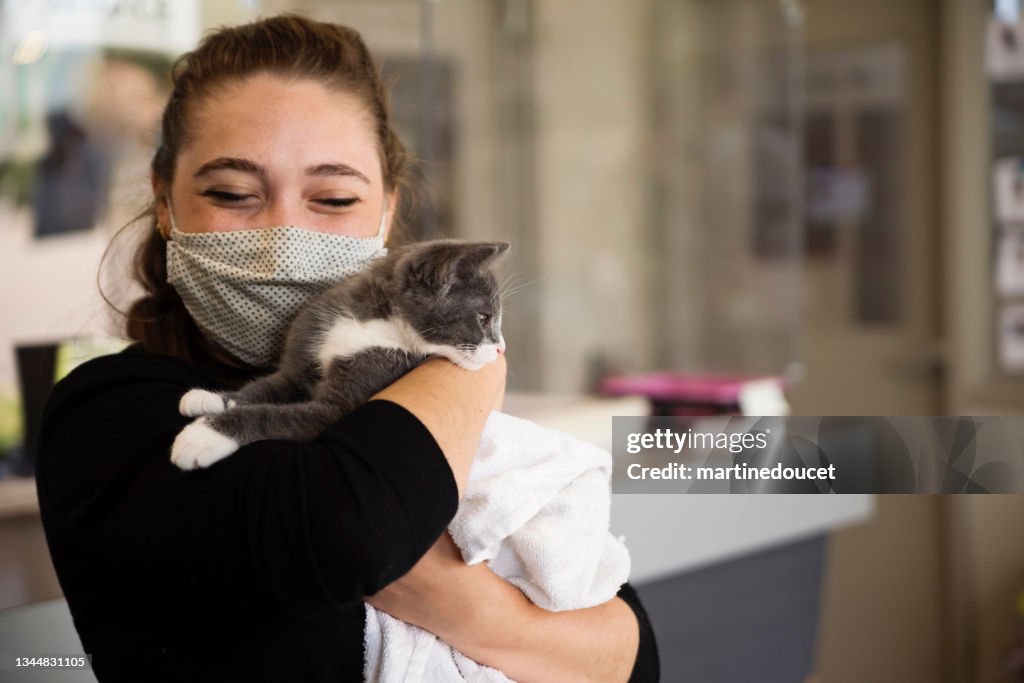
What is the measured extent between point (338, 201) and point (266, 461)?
39 cm

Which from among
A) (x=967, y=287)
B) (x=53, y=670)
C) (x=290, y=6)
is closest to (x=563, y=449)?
(x=53, y=670)

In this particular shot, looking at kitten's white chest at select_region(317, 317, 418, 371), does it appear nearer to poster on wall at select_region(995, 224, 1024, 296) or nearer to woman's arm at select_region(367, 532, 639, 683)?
woman's arm at select_region(367, 532, 639, 683)

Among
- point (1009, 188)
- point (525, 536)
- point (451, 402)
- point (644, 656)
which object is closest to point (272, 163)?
point (451, 402)

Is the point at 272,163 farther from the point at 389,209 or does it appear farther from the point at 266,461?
Answer: the point at 266,461

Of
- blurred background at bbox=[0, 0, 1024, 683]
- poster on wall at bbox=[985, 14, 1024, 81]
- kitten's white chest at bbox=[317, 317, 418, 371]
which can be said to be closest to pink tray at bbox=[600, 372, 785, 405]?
blurred background at bbox=[0, 0, 1024, 683]

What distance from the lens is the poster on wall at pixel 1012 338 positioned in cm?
380

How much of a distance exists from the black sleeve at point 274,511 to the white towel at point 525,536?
0.46 feet

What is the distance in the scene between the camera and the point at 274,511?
830 mm

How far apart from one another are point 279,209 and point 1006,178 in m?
3.45

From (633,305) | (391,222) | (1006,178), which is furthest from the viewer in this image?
(633,305)

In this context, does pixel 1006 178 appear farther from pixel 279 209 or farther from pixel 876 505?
pixel 279 209

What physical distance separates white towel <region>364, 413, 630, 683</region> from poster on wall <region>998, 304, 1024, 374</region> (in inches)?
124

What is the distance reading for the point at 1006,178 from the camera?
3.77m

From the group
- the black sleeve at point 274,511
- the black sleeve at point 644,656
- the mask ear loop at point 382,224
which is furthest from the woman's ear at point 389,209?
the black sleeve at point 644,656
